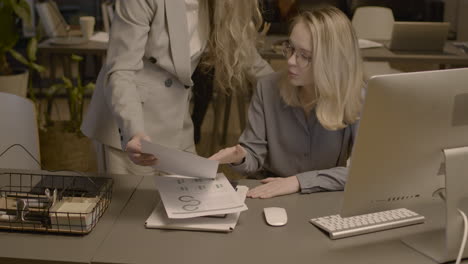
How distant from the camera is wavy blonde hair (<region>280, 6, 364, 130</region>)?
2041 millimetres

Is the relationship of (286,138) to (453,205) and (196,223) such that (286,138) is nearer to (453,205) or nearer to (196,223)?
(196,223)

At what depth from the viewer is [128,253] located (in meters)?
1.53

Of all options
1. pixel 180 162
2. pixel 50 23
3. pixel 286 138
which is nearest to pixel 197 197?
pixel 180 162

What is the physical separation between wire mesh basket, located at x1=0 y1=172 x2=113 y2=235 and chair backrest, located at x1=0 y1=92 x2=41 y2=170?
329mm

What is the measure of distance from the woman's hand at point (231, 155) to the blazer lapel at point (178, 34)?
0.38 m

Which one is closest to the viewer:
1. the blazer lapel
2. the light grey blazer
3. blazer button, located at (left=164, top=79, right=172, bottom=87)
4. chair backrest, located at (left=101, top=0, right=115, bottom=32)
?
the light grey blazer

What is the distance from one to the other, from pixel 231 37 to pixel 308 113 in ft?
1.23

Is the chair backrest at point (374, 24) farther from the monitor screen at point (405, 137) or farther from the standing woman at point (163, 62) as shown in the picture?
the monitor screen at point (405, 137)

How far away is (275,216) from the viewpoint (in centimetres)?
170

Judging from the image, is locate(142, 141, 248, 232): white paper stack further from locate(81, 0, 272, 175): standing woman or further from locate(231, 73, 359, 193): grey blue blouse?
locate(231, 73, 359, 193): grey blue blouse

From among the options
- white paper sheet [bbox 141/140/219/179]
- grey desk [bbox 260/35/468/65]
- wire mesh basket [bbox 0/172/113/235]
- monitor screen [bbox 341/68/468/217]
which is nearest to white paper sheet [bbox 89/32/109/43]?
grey desk [bbox 260/35/468/65]

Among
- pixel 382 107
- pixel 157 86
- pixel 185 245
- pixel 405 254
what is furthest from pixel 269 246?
pixel 157 86

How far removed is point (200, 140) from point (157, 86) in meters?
2.46

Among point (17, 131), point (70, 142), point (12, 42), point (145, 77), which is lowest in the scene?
point (70, 142)
